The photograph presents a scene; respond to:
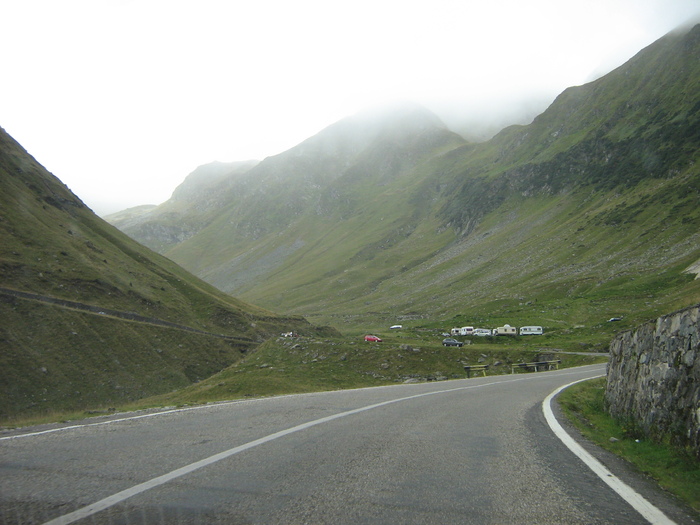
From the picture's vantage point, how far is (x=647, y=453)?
7.73m

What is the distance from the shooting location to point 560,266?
98.4m

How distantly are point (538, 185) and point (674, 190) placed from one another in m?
62.7

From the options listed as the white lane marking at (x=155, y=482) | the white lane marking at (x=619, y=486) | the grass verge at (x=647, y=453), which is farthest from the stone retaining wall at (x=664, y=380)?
the white lane marking at (x=155, y=482)

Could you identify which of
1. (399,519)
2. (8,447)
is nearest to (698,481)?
(399,519)

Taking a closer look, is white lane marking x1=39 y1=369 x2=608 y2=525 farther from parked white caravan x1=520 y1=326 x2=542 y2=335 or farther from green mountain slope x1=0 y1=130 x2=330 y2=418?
parked white caravan x1=520 y1=326 x2=542 y2=335

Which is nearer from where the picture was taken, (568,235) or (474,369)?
(474,369)

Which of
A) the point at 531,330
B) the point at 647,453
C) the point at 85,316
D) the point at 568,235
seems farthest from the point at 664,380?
the point at 568,235

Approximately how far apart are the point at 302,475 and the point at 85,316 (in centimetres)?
4595

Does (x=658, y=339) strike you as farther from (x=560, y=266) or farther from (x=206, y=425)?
(x=560, y=266)

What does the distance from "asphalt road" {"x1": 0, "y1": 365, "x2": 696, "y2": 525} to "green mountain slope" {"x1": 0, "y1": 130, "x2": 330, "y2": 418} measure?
30.8m

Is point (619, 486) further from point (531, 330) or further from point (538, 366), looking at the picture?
point (531, 330)

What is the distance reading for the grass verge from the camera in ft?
19.5

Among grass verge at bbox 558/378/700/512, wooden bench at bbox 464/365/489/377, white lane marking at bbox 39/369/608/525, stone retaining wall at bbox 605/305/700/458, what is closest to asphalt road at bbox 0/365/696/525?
white lane marking at bbox 39/369/608/525

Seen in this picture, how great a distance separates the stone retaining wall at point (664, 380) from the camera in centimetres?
732
